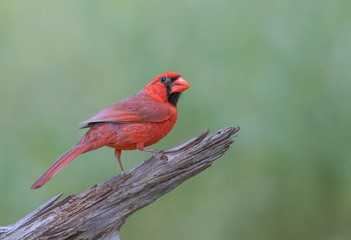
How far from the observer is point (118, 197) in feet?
9.43

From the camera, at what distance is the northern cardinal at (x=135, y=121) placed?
2750mm

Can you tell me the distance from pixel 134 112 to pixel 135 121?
0.21 feet

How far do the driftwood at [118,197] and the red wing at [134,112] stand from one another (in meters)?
0.23

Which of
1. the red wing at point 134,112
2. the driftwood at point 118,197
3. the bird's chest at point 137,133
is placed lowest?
the driftwood at point 118,197

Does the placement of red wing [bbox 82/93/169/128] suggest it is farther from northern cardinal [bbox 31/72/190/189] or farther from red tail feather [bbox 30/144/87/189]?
red tail feather [bbox 30/144/87/189]

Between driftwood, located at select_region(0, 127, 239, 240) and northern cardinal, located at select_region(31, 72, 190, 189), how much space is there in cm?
13

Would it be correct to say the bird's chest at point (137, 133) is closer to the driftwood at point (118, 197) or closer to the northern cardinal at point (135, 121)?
the northern cardinal at point (135, 121)

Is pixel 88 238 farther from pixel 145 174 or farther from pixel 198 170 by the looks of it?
pixel 198 170

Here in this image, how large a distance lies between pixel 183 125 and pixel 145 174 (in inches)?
39.9

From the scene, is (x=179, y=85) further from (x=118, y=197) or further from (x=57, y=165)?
(x=57, y=165)

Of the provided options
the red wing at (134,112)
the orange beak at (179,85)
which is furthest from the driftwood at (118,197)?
the orange beak at (179,85)

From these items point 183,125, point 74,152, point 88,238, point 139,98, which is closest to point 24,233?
point 88,238

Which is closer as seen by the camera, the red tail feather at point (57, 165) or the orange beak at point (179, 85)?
the red tail feather at point (57, 165)

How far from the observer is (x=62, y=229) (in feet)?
9.02
